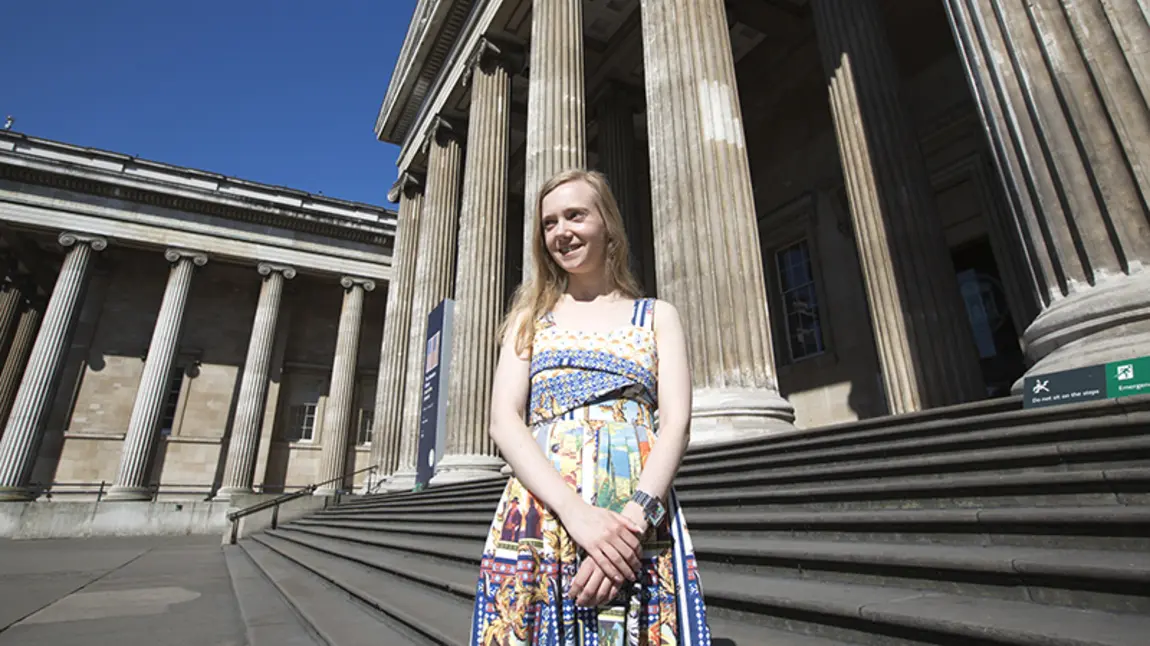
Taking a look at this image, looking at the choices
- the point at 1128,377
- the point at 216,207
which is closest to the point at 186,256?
the point at 216,207

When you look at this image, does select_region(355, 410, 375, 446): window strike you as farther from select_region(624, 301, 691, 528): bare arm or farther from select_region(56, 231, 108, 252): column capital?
select_region(624, 301, 691, 528): bare arm

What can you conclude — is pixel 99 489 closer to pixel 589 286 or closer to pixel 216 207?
pixel 216 207

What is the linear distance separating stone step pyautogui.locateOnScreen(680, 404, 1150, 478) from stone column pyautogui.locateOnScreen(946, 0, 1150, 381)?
0.55 meters

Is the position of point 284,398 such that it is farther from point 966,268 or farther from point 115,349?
point 966,268

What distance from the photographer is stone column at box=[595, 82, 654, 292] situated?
49.6 feet

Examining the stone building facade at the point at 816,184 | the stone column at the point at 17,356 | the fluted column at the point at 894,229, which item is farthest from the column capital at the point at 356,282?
the fluted column at the point at 894,229

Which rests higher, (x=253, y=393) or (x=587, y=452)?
(x=253, y=393)

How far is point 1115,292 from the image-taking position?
359 centimetres

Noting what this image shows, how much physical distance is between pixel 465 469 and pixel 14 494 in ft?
57.1

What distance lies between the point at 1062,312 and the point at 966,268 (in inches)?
326

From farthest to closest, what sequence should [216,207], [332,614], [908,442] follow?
[216,207], [332,614], [908,442]

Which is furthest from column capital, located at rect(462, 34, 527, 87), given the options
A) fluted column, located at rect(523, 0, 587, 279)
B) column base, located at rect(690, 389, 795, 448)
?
column base, located at rect(690, 389, 795, 448)

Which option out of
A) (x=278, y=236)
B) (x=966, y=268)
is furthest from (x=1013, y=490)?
(x=278, y=236)

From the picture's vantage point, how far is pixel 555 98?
35.5ft
